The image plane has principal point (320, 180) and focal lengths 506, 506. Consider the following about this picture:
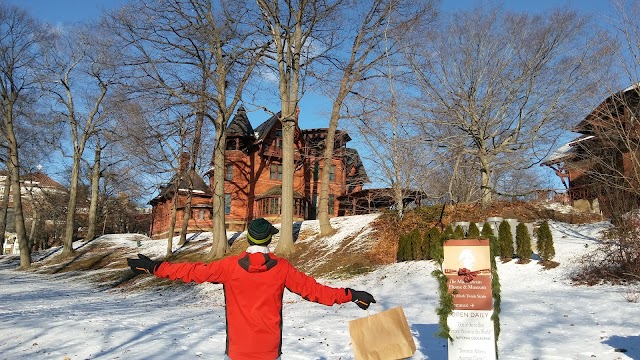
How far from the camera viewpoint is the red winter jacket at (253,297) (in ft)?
13.2

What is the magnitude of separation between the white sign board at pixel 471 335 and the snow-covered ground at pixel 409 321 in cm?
125

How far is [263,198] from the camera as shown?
4112cm

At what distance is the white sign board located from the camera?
6.52m

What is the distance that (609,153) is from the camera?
21.0m

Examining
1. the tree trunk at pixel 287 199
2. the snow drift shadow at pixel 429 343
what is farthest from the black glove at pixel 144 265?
the tree trunk at pixel 287 199

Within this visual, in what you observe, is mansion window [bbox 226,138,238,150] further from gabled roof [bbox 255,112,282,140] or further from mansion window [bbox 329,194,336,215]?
mansion window [bbox 329,194,336,215]

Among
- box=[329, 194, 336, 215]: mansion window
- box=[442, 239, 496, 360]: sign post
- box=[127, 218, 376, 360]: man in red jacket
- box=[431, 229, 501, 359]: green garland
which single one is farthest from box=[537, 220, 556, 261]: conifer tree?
box=[329, 194, 336, 215]: mansion window

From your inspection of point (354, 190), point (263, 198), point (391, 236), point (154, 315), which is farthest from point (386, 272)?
point (354, 190)

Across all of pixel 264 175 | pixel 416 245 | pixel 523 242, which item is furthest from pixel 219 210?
pixel 264 175

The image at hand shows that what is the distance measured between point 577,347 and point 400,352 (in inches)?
192

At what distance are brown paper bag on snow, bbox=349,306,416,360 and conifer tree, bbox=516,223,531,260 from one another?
37.9 feet

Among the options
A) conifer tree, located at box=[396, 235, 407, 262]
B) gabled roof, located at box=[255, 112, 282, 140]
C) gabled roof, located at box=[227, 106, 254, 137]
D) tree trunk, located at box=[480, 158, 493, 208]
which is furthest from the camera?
gabled roof, located at box=[255, 112, 282, 140]

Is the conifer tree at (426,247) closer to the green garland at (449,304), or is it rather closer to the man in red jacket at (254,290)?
the green garland at (449,304)

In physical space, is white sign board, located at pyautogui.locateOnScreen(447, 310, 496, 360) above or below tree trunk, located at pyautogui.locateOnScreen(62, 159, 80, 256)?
below
